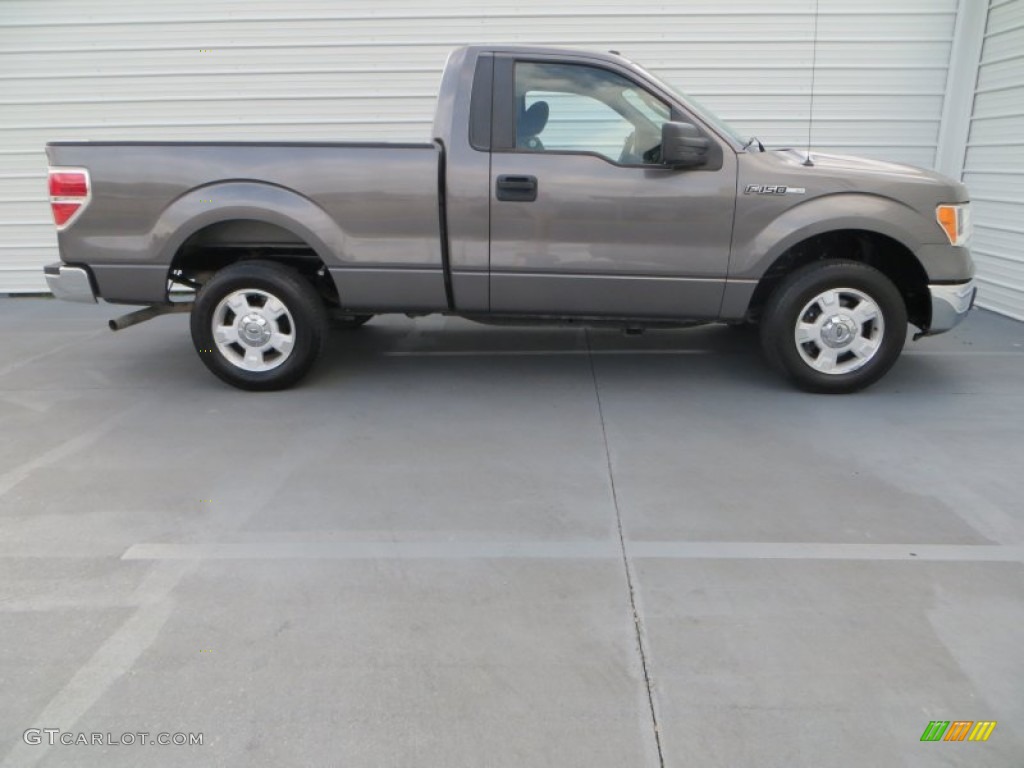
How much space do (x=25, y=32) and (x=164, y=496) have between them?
6.87 metres

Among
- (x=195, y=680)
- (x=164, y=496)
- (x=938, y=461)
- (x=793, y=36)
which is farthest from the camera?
(x=793, y=36)

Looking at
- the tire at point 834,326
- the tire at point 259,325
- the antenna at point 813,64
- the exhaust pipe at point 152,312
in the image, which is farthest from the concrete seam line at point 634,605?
the antenna at point 813,64

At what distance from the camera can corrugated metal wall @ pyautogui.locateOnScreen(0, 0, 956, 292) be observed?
7762 mm

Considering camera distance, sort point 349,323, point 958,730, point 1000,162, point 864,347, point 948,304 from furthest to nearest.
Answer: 1. point 1000,162
2. point 349,323
3. point 864,347
4. point 948,304
5. point 958,730

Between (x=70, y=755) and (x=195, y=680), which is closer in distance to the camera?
(x=70, y=755)

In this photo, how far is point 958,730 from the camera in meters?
2.29

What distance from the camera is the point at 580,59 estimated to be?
4824mm

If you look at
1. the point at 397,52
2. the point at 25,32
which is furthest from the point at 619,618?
the point at 25,32

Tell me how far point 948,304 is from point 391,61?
18.8 ft

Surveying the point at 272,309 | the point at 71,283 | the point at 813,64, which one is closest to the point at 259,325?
the point at 272,309

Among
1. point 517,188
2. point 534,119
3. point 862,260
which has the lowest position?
point 862,260

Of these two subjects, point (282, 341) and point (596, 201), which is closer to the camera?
point (596, 201)

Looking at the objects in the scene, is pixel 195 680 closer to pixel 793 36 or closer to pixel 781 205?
pixel 781 205

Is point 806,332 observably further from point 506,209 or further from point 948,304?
point 506,209
